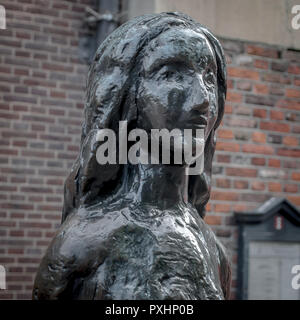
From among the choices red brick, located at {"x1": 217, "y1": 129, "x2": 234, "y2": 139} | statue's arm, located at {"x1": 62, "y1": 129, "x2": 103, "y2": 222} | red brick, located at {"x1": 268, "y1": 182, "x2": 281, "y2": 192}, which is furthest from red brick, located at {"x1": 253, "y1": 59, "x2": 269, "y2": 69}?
statue's arm, located at {"x1": 62, "y1": 129, "x2": 103, "y2": 222}

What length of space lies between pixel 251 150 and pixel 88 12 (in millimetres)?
1780

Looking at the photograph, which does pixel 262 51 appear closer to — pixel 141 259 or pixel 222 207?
pixel 222 207

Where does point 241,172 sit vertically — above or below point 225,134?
below

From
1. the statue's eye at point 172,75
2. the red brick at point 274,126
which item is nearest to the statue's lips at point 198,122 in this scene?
the statue's eye at point 172,75

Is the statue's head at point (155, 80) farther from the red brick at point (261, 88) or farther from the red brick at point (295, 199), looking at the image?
the red brick at point (295, 199)

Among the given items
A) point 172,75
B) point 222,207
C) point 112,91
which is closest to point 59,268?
point 112,91

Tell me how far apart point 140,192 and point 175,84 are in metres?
0.35

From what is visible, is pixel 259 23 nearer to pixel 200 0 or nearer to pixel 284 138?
pixel 200 0

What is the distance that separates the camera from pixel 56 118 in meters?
5.23

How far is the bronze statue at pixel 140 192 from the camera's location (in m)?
1.83

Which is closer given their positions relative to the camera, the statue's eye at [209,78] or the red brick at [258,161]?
the statue's eye at [209,78]

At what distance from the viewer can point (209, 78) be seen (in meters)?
1.99

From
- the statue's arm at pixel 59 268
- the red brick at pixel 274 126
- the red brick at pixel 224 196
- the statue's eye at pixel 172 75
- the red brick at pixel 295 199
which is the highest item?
the red brick at pixel 274 126
